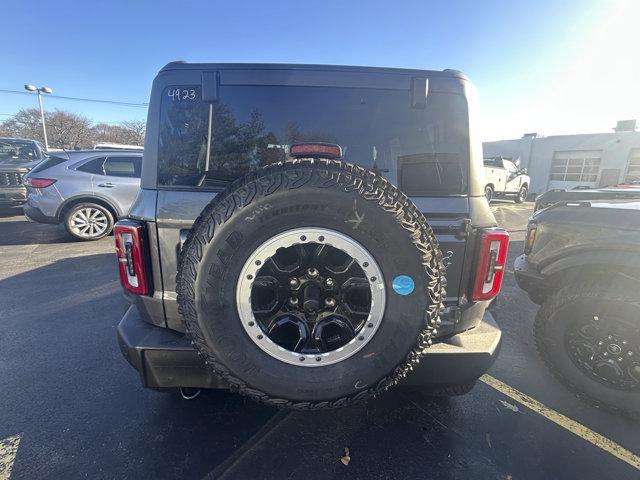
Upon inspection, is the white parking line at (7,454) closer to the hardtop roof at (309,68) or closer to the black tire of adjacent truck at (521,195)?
the hardtop roof at (309,68)

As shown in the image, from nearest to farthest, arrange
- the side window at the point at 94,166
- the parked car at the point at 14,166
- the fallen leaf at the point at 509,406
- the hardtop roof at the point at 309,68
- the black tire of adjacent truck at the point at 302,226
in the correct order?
the black tire of adjacent truck at the point at 302,226 < the hardtop roof at the point at 309,68 < the fallen leaf at the point at 509,406 < the side window at the point at 94,166 < the parked car at the point at 14,166

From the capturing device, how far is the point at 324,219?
60.2 inches

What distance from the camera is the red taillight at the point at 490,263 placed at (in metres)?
1.86

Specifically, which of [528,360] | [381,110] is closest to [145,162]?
[381,110]

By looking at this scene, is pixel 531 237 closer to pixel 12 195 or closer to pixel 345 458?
pixel 345 458

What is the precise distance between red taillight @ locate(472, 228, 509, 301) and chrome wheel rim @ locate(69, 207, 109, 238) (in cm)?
791

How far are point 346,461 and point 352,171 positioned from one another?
167 cm

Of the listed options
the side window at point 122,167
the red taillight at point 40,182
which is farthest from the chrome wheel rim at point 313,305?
the red taillight at point 40,182

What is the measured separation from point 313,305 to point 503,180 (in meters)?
18.4

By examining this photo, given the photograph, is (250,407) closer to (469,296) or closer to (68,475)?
(68,475)

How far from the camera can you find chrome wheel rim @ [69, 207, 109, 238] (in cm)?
706

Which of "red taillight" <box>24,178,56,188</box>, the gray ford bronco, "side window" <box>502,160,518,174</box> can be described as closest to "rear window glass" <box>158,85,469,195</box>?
the gray ford bronco

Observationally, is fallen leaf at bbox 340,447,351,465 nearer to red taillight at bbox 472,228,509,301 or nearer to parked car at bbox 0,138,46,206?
red taillight at bbox 472,228,509,301

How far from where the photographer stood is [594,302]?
7.66 feet
